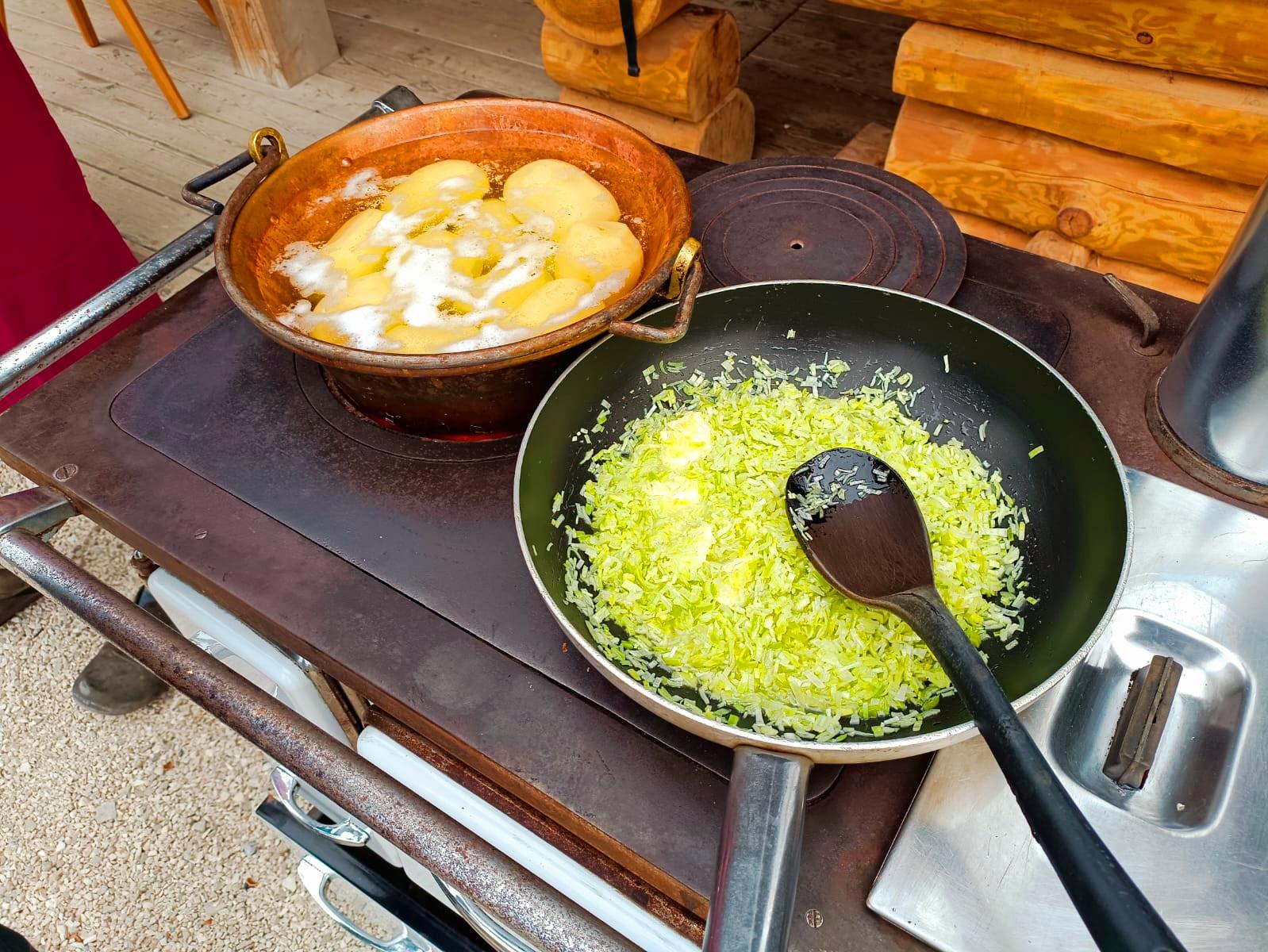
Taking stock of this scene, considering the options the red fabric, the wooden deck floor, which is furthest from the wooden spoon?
the wooden deck floor

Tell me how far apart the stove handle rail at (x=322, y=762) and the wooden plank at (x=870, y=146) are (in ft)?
7.93

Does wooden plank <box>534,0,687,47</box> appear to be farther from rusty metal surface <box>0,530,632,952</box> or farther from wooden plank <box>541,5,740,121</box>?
rusty metal surface <box>0,530,632,952</box>

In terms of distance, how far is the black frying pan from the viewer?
2.60ft

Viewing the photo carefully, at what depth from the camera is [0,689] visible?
90.0 inches

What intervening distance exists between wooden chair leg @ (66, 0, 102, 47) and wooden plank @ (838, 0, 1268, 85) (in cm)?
420

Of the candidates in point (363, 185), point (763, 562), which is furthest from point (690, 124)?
point (763, 562)

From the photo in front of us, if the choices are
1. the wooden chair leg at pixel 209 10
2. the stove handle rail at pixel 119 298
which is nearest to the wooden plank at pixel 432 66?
the wooden chair leg at pixel 209 10

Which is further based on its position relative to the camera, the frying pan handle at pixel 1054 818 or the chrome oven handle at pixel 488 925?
the chrome oven handle at pixel 488 925

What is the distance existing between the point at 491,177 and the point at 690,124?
141cm

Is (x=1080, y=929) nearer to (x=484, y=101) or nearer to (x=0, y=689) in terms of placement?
(x=484, y=101)

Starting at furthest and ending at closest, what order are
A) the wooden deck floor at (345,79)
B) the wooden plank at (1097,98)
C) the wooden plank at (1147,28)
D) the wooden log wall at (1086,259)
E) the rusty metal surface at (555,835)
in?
the wooden deck floor at (345,79) < the wooden log wall at (1086,259) < the wooden plank at (1097,98) < the wooden plank at (1147,28) < the rusty metal surface at (555,835)

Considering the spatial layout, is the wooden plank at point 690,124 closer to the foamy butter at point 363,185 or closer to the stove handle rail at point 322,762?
the foamy butter at point 363,185

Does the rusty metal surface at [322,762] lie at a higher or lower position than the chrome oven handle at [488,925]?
higher

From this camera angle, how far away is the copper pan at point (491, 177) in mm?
1095
